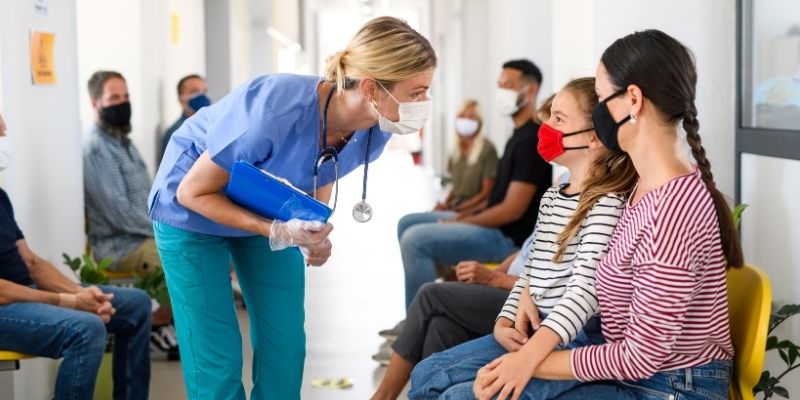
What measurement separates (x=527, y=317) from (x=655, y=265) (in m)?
0.50

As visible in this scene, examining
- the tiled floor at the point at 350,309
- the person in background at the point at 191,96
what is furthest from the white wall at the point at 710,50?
the person in background at the point at 191,96

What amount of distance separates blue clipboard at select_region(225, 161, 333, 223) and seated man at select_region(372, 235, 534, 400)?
60 cm

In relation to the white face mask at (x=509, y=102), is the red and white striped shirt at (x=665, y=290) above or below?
below

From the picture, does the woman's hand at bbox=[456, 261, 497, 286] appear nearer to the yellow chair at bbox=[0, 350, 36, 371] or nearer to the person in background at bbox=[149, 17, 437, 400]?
the person in background at bbox=[149, 17, 437, 400]

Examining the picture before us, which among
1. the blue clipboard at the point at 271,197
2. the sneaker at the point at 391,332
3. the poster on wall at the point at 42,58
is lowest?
the sneaker at the point at 391,332

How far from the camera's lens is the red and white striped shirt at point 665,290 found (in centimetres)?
178

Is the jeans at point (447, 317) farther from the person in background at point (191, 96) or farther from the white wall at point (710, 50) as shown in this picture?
the person in background at point (191, 96)

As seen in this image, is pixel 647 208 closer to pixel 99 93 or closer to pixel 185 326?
pixel 185 326

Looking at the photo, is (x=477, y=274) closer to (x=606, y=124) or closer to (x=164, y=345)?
(x=606, y=124)

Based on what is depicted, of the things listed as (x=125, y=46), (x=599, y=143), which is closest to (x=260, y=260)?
(x=599, y=143)

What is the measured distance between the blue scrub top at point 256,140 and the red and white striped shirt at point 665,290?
833 millimetres

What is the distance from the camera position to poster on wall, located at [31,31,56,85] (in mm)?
3578

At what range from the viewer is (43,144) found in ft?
12.2

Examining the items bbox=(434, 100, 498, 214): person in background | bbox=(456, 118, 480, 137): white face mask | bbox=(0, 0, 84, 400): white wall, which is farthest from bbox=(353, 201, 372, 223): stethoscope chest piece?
bbox=(456, 118, 480, 137): white face mask
